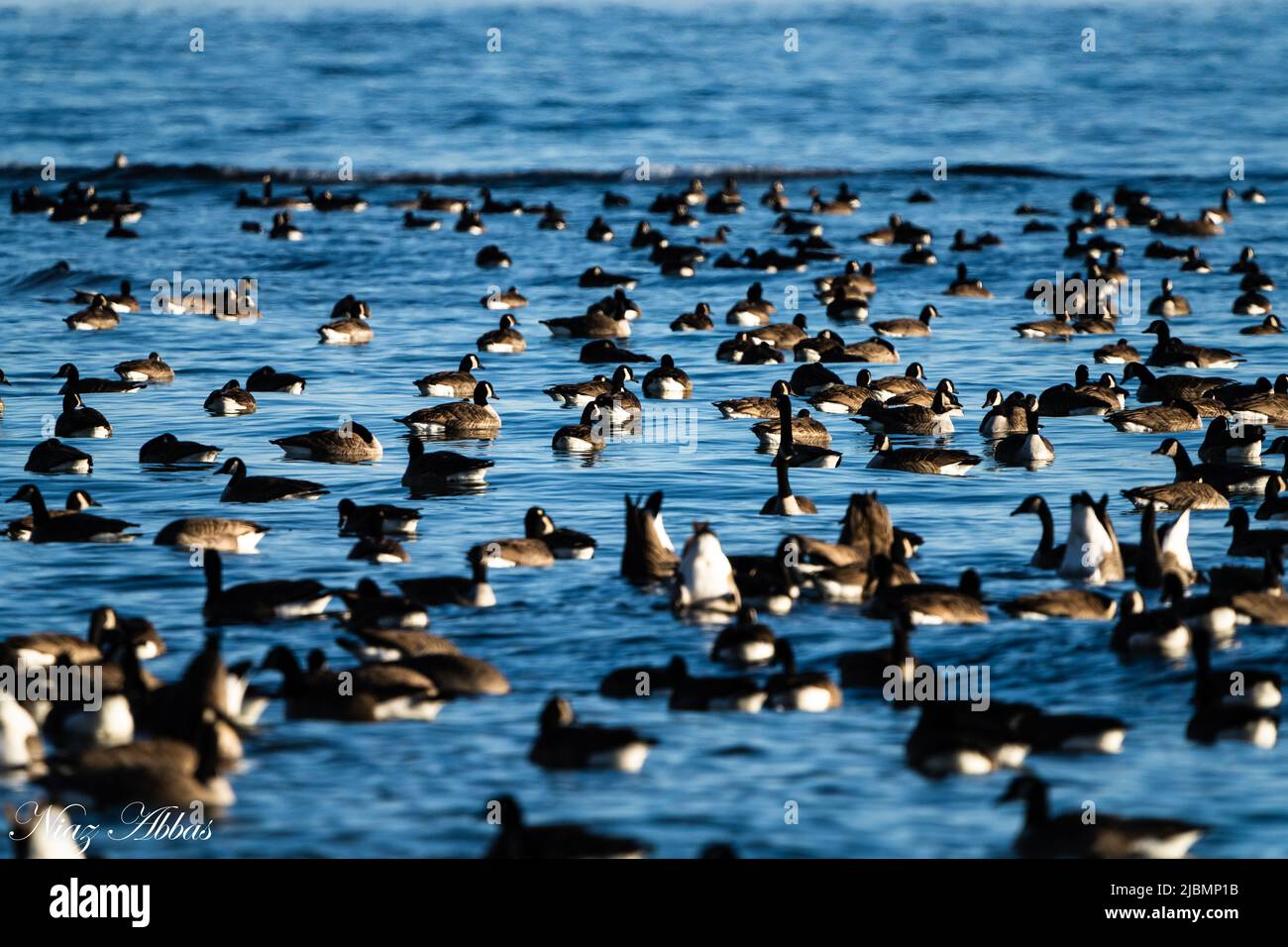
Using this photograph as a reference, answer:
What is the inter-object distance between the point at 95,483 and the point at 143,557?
503cm

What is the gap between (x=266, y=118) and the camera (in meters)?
89.6

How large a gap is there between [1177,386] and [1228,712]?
18.3m

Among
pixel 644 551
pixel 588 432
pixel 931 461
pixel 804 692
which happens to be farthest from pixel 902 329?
pixel 804 692

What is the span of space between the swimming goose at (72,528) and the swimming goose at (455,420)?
27.3ft

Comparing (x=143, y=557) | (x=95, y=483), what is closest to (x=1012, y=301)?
(x=95, y=483)

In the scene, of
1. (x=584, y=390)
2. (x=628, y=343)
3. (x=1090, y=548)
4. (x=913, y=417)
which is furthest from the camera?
(x=628, y=343)

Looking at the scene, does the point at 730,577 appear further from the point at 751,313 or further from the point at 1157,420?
the point at 751,313

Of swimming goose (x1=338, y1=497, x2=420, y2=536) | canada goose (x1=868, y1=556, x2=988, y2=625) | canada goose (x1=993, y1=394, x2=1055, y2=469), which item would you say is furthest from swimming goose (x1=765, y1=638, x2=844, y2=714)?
canada goose (x1=993, y1=394, x2=1055, y2=469)

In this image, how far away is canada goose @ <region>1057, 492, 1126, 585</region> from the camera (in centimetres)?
1980

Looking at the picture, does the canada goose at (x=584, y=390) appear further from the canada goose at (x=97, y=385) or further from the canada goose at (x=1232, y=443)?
the canada goose at (x=1232, y=443)

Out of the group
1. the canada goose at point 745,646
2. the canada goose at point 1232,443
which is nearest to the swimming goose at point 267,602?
the canada goose at point 745,646

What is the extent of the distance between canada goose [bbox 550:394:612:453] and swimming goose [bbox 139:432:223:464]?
532cm

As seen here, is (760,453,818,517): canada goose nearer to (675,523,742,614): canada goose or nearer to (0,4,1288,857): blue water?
(0,4,1288,857): blue water

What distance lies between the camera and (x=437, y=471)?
2605cm
